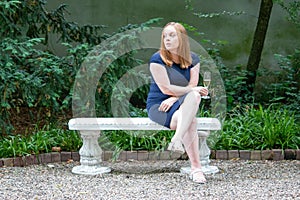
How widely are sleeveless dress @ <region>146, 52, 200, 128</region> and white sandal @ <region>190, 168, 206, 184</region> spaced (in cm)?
44

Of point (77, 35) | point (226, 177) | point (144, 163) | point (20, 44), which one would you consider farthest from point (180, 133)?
point (77, 35)

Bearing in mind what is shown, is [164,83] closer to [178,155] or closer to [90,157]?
[90,157]

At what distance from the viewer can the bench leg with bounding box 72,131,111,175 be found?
4.80 metres

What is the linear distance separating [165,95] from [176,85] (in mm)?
130

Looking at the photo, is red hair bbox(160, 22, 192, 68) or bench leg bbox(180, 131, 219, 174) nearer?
red hair bbox(160, 22, 192, 68)

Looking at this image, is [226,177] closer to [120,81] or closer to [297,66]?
[120,81]

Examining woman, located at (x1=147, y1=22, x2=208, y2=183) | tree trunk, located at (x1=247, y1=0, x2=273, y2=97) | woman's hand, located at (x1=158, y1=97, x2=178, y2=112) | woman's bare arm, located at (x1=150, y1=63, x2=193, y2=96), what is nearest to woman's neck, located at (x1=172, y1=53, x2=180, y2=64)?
woman, located at (x1=147, y1=22, x2=208, y2=183)

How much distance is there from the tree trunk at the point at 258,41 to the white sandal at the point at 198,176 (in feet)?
10.3

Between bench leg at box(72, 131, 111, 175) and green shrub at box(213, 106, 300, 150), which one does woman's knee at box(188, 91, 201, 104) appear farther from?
green shrub at box(213, 106, 300, 150)

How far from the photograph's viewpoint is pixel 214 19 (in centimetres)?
789

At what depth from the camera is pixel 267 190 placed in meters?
4.15

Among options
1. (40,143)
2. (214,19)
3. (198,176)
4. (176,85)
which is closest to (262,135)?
(198,176)

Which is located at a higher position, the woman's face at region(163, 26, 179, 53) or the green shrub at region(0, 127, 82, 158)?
the woman's face at region(163, 26, 179, 53)

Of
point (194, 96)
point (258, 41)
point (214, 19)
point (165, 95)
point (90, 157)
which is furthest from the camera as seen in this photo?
point (214, 19)
